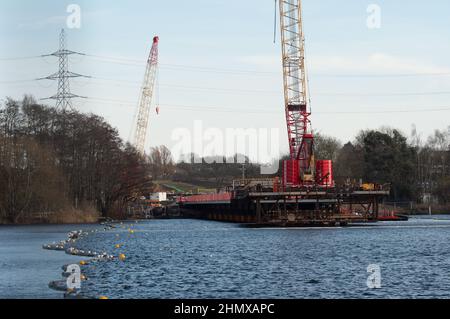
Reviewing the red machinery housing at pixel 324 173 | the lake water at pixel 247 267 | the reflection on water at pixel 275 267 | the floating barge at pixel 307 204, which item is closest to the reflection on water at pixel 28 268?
the lake water at pixel 247 267

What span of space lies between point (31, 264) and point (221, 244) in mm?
28737

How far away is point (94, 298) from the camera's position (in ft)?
142

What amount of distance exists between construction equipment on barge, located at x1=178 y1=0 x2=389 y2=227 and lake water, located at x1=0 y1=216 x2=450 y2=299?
21255 mm

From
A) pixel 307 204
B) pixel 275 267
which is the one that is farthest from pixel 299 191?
pixel 275 267

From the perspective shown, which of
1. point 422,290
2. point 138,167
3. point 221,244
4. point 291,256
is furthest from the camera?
point 138,167

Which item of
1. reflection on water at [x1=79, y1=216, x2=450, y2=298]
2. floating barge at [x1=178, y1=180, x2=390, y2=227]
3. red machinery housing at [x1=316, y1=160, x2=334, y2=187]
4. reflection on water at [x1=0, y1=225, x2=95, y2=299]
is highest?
red machinery housing at [x1=316, y1=160, x2=334, y2=187]

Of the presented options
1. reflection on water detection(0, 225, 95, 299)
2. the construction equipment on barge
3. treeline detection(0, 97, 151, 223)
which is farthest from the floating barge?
reflection on water detection(0, 225, 95, 299)

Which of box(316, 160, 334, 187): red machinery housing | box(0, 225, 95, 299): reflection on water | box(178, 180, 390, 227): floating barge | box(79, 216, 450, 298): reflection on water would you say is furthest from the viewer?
box(316, 160, 334, 187): red machinery housing

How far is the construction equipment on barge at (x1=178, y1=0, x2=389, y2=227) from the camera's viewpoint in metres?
118

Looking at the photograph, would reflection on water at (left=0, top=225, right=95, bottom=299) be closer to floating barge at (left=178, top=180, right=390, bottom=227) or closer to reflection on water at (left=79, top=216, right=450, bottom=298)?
reflection on water at (left=79, top=216, right=450, bottom=298)

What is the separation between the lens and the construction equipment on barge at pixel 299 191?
11794 centimetres
